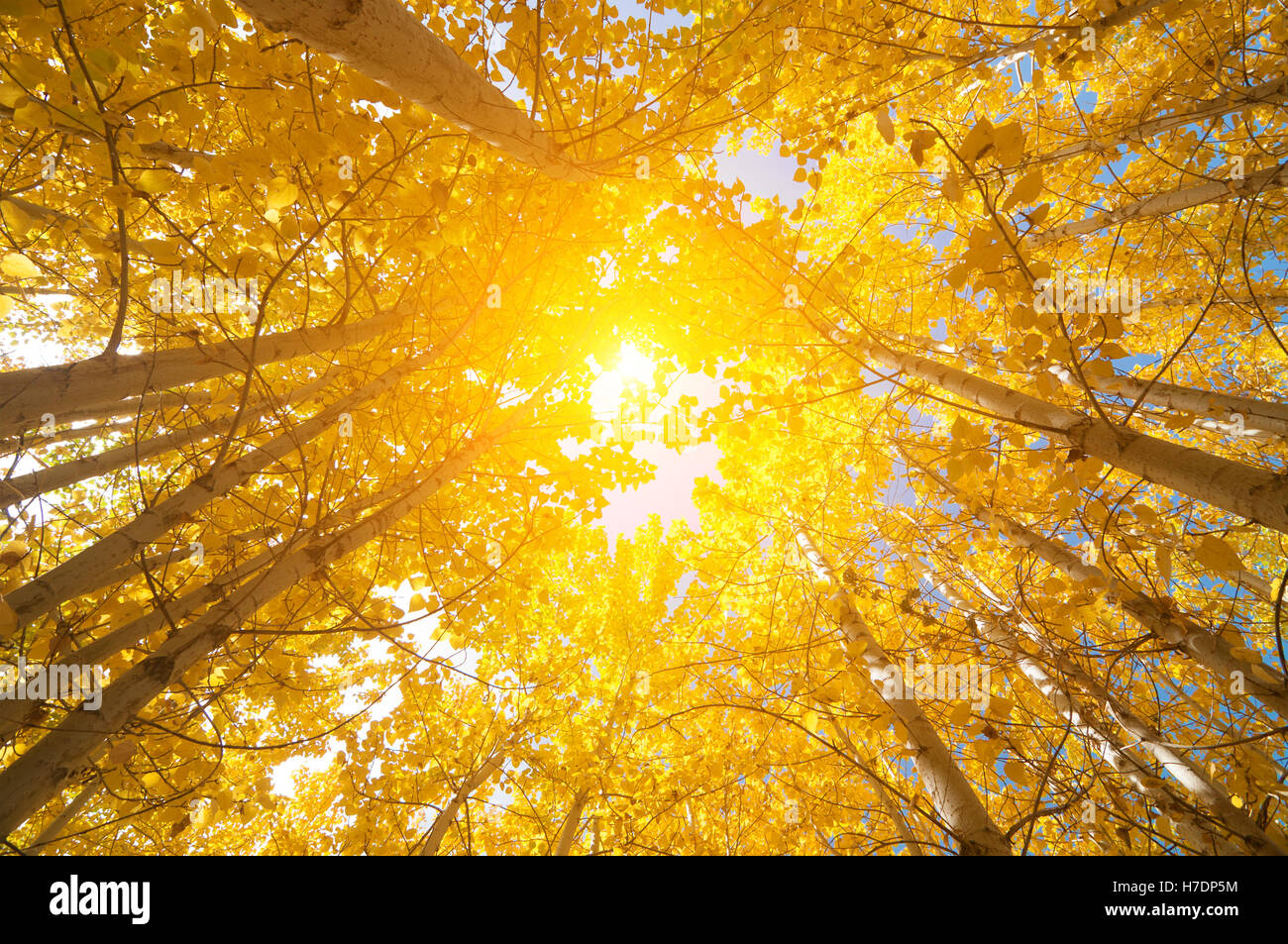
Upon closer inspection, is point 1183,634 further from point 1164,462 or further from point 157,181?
point 157,181

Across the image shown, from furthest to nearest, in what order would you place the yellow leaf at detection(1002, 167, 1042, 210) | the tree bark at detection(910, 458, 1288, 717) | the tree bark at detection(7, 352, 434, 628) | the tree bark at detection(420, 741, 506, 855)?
1. the tree bark at detection(420, 741, 506, 855)
2. the tree bark at detection(910, 458, 1288, 717)
3. the tree bark at detection(7, 352, 434, 628)
4. the yellow leaf at detection(1002, 167, 1042, 210)

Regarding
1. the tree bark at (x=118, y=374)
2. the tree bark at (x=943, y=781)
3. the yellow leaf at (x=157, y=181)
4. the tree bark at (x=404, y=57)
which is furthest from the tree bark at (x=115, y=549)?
the tree bark at (x=943, y=781)

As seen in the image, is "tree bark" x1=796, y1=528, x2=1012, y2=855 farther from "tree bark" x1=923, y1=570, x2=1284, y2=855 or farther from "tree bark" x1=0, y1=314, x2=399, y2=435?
"tree bark" x1=0, y1=314, x2=399, y2=435

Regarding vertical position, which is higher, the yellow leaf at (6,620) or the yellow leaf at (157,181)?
the yellow leaf at (157,181)

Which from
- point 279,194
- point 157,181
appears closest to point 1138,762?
point 279,194

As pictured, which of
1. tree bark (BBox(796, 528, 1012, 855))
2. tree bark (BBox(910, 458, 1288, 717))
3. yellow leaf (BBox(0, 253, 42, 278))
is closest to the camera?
yellow leaf (BBox(0, 253, 42, 278))

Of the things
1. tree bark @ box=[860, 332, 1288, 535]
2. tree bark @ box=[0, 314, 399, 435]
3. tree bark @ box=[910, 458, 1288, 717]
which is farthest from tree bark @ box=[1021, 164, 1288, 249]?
tree bark @ box=[0, 314, 399, 435]

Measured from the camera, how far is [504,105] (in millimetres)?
2023

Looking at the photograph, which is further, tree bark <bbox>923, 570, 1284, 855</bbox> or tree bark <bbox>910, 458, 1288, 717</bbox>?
tree bark <bbox>910, 458, 1288, 717</bbox>

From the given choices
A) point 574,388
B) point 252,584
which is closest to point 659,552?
point 574,388

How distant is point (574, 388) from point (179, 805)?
527 centimetres

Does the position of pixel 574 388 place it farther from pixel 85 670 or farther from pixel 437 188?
pixel 85 670

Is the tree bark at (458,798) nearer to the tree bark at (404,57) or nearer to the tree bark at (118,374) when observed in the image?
the tree bark at (118,374)

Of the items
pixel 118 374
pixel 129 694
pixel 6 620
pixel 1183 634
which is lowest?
pixel 1183 634
